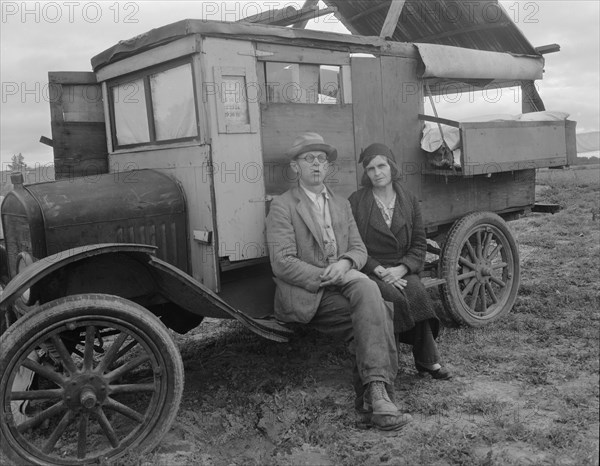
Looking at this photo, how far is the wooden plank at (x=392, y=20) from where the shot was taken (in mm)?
4934

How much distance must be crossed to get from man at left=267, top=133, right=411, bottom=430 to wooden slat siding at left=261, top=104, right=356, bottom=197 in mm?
133

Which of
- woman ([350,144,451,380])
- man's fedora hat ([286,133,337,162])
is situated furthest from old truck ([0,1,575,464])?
woman ([350,144,451,380])

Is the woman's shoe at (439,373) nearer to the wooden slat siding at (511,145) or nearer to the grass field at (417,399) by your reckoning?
the grass field at (417,399)

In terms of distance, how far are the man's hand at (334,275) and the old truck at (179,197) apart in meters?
0.42

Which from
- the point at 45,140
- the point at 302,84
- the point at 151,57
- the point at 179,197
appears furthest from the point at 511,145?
the point at 45,140

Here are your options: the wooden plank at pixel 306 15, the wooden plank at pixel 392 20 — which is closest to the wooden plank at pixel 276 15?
the wooden plank at pixel 306 15

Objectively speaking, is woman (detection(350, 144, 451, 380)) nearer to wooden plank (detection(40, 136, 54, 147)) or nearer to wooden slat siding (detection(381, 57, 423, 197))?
wooden slat siding (detection(381, 57, 423, 197))

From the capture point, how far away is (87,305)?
316 centimetres

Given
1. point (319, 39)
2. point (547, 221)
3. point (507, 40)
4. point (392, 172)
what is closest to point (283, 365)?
point (392, 172)

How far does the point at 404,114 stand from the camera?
4996 mm

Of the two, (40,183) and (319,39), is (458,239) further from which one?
(40,183)

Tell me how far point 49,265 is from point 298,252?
5.01 feet

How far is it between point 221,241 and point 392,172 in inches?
53.8

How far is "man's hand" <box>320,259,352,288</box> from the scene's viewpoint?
388 centimetres
